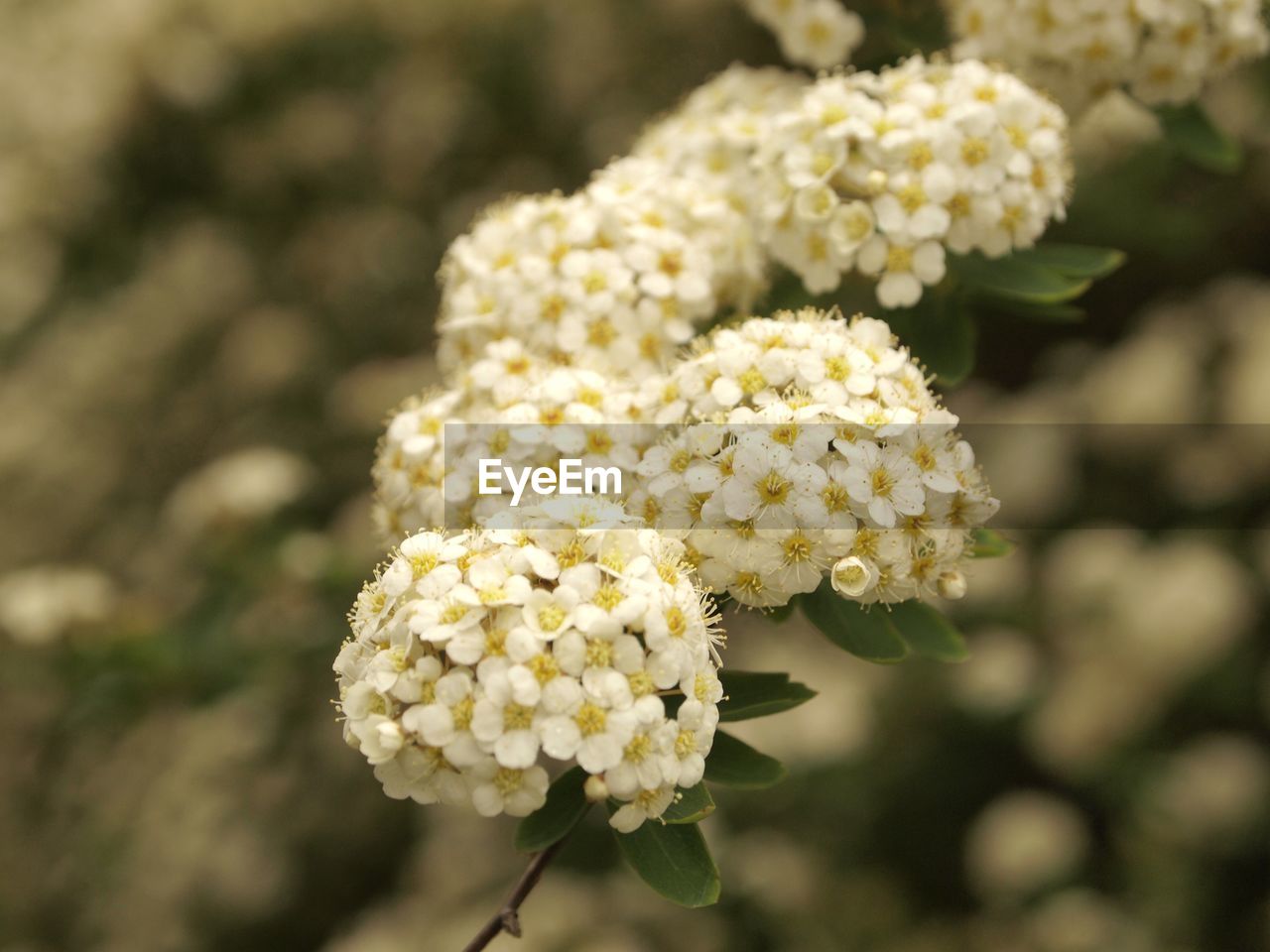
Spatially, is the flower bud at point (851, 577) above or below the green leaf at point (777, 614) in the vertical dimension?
above

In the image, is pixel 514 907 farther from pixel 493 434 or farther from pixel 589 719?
pixel 493 434

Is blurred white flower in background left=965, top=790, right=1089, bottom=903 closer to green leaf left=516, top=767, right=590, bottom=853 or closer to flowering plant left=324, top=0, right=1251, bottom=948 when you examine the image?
flowering plant left=324, top=0, right=1251, bottom=948

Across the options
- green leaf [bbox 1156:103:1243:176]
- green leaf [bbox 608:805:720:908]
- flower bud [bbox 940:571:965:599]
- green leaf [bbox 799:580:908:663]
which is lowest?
green leaf [bbox 608:805:720:908]

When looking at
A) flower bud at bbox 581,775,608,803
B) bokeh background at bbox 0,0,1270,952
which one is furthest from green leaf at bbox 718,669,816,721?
bokeh background at bbox 0,0,1270,952

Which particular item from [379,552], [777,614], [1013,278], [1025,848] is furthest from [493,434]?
[1025,848]

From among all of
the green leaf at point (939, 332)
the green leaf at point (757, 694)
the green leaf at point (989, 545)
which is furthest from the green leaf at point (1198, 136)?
the green leaf at point (757, 694)

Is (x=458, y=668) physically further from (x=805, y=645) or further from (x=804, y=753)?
(x=805, y=645)

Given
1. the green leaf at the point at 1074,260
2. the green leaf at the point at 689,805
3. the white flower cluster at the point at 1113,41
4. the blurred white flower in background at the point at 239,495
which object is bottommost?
the blurred white flower in background at the point at 239,495

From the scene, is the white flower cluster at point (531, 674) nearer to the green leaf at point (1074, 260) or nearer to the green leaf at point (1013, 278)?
the green leaf at point (1013, 278)
